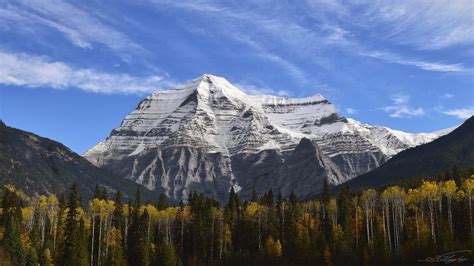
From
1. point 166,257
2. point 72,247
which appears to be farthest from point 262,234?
point 72,247

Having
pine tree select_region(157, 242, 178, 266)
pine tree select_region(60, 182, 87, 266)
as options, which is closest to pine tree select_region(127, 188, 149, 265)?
→ pine tree select_region(157, 242, 178, 266)

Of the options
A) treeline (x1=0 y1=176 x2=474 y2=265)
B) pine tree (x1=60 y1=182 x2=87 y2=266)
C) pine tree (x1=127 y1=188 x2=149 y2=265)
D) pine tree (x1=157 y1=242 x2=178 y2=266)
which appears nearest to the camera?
pine tree (x1=60 y1=182 x2=87 y2=266)

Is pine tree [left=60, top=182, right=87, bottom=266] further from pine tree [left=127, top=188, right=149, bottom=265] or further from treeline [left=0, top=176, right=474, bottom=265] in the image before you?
pine tree [left=127, top=188, right=149, bottom=265]

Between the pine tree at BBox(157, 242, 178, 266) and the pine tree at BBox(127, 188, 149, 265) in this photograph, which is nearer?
the pine tree at BBox(157, 242, 178, 266)

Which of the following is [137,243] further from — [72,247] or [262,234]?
[262,234]

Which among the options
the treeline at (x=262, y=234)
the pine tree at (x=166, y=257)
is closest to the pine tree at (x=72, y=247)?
the treeline at (x=262, y=234)

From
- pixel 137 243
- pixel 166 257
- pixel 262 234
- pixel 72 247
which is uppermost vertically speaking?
pixel 262 234

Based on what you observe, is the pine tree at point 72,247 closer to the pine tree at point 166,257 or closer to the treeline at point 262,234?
the treeline at point 262,234

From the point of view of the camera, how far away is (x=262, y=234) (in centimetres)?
19125

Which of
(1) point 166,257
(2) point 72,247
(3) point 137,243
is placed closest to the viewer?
(2) point 72,247

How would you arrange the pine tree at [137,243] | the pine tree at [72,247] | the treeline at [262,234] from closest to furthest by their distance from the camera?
1. the pine tree at [72,247]
2. the treeline at [262,234]
3. the pine tree at [137,243]

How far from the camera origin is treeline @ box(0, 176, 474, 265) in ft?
482

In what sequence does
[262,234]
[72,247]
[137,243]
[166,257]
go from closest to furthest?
[72,247]
[166,257]
[137,243]
[262,234]

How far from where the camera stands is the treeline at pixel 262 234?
14700cm
